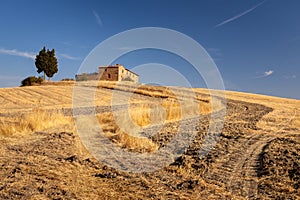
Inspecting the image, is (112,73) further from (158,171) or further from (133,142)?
(158,171)

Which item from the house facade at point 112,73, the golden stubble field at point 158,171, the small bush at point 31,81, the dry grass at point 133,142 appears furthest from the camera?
the house facade at point 112,73

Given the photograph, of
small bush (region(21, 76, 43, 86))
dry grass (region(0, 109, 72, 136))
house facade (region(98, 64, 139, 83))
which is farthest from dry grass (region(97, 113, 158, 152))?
small bush (region(21, 76, 43, 86))

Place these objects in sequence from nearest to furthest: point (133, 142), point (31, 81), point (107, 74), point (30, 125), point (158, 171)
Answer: point (158, 171) < point (133, 142) < point (30, 125) < point (31, 81) < point (107, 74)

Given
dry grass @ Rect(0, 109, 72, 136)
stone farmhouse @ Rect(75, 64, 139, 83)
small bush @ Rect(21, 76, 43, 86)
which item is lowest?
dry grass @ Rect(0, 109, 72, 136)

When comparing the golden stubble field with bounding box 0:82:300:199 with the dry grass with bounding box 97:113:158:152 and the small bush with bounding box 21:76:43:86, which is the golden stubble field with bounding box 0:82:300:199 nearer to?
the dry grass with bounding box 97:113:158:152

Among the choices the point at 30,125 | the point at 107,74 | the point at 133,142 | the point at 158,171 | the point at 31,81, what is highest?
the point at 107,74

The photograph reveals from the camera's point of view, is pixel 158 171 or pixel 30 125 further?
pixel 30 125

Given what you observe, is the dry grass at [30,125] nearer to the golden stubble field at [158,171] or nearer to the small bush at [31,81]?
the golden stubble field at [158,171]

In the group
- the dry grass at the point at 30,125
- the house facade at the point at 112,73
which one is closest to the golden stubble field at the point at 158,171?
the dry grass at the point at 30,125

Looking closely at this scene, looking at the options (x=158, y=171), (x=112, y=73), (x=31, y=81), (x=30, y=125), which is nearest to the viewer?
(x=158, y=171)

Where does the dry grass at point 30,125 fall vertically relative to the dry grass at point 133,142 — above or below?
above

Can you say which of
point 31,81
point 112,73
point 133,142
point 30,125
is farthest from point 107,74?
point 133,142

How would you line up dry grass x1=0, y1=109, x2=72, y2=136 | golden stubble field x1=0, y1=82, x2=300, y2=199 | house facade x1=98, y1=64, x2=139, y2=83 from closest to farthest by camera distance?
golden stubble field x1=0, y1=82, x2=300, y2=199 → dry grass x1=0, y1=109, x2=72, y2=136 → house facade x1=98, y1=64, x2=139, y2=83

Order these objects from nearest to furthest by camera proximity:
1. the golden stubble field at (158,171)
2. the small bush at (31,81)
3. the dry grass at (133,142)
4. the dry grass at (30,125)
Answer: the golden stubble field at (158,171), the dry grass at (133,142), the dry grass at (30,125), the small bush at (31,81)
